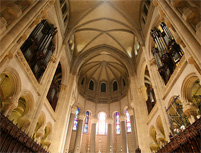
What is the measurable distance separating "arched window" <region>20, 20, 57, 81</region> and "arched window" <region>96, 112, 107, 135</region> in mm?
12496

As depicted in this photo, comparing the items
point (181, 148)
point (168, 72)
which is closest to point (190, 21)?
point (168, 72)

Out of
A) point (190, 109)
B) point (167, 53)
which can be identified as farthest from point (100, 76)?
point (190, 109)

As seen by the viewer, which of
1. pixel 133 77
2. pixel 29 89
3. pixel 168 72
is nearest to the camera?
pixel 29 89

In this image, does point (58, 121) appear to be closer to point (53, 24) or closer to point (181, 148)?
A: point (53, 24)

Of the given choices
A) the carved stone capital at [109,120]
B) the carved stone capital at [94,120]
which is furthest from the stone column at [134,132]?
the carved stone capital at [94,120]

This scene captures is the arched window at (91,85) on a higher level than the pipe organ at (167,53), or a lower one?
higher

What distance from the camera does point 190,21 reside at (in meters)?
6.15

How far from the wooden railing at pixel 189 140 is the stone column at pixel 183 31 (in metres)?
2.30

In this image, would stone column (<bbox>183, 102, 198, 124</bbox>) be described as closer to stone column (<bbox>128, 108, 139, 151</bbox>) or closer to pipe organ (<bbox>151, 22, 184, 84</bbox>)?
pipe organ (<bbox>151, 22, 184, 84</bbox>)

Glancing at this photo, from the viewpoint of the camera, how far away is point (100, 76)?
23.5 meters

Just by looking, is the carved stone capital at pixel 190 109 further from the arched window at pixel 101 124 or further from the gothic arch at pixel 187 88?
the arched window at pixel 101 124

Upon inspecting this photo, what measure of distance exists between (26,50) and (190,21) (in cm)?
825

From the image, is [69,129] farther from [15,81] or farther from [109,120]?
[15,81]

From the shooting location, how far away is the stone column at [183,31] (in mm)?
5488
